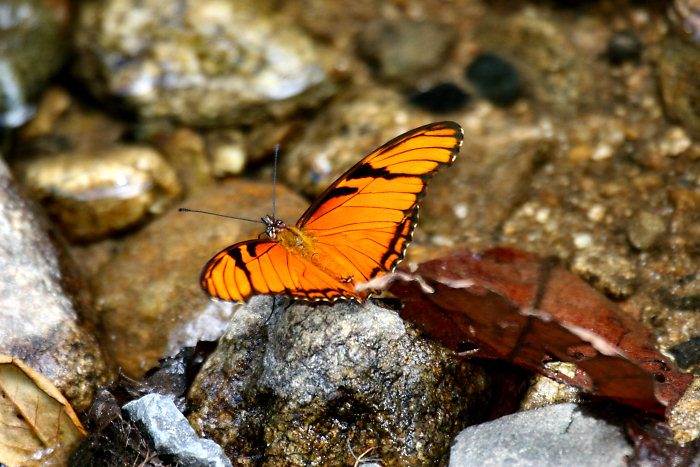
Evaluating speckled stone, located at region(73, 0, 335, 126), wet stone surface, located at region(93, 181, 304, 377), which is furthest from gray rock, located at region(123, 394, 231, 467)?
speckled stone, located at region(73, 0, 335, 126)

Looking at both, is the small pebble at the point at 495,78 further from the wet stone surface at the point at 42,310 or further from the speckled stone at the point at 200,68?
the wet stone surface at the point at 42,310

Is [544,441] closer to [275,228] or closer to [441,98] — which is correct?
[275,228]

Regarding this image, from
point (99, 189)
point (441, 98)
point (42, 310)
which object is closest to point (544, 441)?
point (42, 310)

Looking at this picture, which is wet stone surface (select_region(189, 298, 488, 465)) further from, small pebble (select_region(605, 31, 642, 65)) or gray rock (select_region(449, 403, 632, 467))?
small pebble (select_region(605, 31, 642, 65))

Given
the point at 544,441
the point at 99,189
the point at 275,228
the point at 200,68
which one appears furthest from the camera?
the point at 200,68

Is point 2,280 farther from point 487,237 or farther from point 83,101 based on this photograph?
point 487,237

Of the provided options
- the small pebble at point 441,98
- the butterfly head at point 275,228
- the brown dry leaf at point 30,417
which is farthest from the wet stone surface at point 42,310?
the small pebble at point 441,98
